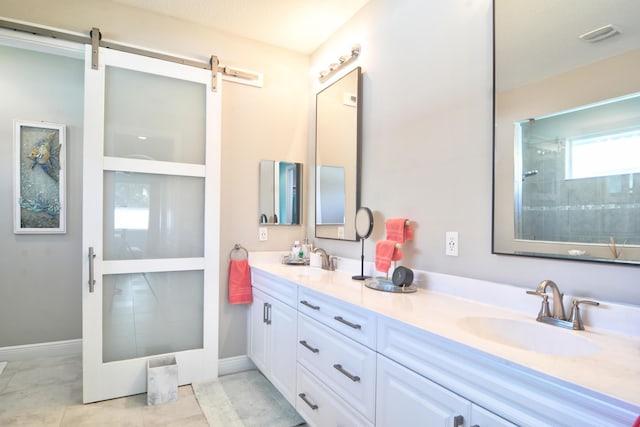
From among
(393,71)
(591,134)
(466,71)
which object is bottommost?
(591,134)

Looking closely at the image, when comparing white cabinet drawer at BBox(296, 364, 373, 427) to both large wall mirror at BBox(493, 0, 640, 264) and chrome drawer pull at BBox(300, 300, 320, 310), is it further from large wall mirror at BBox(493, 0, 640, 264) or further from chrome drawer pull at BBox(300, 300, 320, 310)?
large wall mirror at BBox(493, 0, 640, 264)

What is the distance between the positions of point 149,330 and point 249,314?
2.38 feet

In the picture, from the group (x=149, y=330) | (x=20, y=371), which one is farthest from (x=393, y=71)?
(x=20, y=371)

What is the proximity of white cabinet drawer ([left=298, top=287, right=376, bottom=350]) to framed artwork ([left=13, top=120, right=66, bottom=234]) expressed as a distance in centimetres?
248

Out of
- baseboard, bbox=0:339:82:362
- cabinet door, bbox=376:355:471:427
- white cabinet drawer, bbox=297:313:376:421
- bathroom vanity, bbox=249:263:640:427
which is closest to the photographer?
bathroom vanity, bbox=249:263:640:427

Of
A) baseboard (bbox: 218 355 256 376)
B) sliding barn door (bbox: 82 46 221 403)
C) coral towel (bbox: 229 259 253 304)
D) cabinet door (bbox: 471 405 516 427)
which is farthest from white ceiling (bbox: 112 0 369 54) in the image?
baseboard (bbox: 218 355 256 376)

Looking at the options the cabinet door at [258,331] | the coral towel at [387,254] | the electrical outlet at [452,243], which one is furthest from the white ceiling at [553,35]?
the cabinet door at [258,331]

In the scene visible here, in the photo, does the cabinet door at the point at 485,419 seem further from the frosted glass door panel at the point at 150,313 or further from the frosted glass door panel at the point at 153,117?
the frosted glass door panel at the point at 153,117

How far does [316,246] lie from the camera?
9.88 feet

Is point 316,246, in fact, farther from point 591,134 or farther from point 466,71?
point 591,134

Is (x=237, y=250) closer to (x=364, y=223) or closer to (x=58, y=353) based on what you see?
(x=364, y=223)

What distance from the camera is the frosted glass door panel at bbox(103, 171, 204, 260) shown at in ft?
8.09

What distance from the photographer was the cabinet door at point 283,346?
209 centimetres

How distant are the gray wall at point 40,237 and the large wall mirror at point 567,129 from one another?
3.38m
